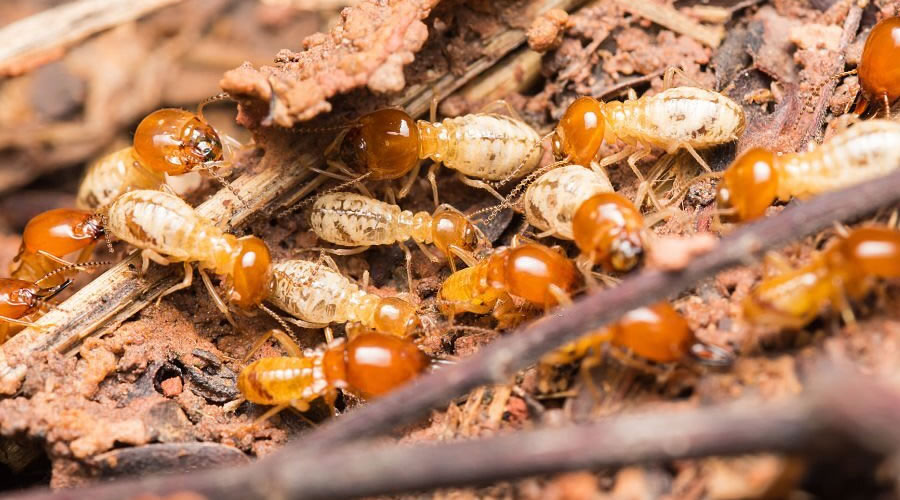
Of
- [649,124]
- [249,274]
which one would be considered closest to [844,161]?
[649,124]

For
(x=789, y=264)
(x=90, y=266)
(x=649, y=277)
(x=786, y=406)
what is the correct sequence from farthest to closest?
(x=90, y=266), (x=789, y=264), (x=649, y=277), (x=786, y=406)

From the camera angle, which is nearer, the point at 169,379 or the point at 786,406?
the point at 786,406

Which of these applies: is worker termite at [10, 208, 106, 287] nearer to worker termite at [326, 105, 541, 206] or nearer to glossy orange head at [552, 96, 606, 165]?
worker termite at [326, 105, 541, 206]

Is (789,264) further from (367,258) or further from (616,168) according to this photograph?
(367,258)

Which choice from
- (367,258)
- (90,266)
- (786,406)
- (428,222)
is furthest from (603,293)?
(90,266)

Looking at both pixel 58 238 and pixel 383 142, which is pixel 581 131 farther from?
pixel 58 238

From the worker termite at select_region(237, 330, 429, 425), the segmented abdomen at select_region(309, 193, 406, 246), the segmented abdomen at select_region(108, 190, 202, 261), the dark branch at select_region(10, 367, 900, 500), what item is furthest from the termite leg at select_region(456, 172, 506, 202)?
the dark branch at select_region(10, 367, 900, 500)

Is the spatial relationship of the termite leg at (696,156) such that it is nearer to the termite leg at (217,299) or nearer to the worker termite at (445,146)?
the worker termite at (445,146)

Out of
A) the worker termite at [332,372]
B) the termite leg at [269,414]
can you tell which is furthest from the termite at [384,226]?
the termite leg at [269,414]
